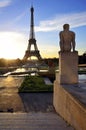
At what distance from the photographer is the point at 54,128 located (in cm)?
578

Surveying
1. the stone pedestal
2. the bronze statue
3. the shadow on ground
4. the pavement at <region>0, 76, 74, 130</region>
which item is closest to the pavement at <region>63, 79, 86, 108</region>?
the pavement at <region>0, 76, 74, 130</region>

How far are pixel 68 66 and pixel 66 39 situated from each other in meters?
0.92

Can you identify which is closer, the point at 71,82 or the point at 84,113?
the point at 84,113

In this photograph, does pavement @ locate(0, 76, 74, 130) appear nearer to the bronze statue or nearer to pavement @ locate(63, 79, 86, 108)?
pavement @ locate(63, 79, 86, 108)

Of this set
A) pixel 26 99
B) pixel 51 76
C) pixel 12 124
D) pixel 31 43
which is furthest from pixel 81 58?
pixel 12 124

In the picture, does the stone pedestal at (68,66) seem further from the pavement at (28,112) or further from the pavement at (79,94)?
the pavement at (79,94)

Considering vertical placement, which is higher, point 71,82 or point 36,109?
point 71,82

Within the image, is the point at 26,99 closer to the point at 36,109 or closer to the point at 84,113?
the point at 36,109

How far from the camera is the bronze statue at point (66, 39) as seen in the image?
990cm

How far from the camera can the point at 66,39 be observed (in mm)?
9930

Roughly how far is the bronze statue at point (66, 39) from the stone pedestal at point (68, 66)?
0.26m

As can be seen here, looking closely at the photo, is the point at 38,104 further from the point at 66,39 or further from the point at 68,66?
the point at 66,39

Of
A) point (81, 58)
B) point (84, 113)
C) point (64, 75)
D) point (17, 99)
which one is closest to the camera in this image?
A: point (84, 113)

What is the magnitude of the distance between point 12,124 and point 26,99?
21.1 ft
